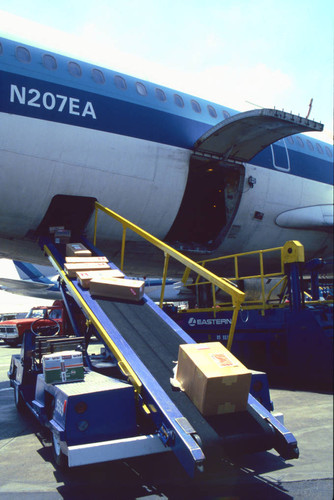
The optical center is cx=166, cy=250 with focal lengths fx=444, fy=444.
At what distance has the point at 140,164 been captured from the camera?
8.66 meters

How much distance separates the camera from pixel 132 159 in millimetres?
8547

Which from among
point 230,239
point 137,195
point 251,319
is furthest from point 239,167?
point 251,319

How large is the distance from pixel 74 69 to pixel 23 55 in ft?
3.10

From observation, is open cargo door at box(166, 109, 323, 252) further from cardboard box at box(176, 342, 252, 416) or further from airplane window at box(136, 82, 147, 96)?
cardboard box at box(176, 342, 252, 416)

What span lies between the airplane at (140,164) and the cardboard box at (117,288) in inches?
102

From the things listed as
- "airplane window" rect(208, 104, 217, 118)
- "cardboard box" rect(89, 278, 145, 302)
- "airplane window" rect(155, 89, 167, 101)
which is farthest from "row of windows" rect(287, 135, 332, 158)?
"cardboard box" rect(89, 278, 145, 302)

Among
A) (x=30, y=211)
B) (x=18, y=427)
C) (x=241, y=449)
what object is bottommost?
(x=18, y=427)

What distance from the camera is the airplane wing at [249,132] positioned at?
27.6ft

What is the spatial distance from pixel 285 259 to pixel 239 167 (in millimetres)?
3404

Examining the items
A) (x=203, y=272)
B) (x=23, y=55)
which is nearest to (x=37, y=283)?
(x=23, y=55)

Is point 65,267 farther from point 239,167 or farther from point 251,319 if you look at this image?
point 239,167

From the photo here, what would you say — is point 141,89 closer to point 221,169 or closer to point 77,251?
point 221,169

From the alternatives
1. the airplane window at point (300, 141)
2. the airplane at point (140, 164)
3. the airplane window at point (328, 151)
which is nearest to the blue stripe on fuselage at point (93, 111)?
the airplane at point (140, 164)

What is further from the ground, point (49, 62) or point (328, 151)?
point (49, 62)
